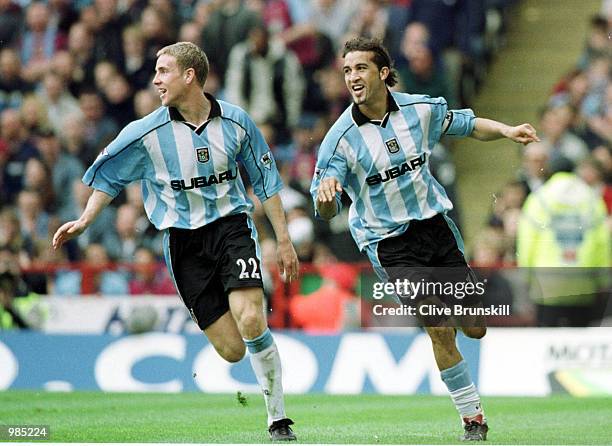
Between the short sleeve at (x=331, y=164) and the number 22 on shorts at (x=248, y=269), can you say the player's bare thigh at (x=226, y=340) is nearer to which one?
the number 22 on shorts at (x=248, y=269)

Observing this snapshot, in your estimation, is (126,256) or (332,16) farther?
(332,16)

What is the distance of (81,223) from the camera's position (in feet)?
19.5

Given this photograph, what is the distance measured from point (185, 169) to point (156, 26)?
537 cm

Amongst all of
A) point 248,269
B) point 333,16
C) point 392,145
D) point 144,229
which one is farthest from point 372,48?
point 333,16

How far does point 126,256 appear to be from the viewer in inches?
405

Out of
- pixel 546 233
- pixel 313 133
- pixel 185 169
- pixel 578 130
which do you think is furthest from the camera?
pixel 313 133

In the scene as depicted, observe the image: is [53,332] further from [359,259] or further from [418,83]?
[418,83]

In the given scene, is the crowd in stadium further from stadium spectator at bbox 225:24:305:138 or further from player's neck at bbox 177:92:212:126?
player's neck at bbox 177:92:212:126

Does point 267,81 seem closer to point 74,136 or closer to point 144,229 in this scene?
point 144,229

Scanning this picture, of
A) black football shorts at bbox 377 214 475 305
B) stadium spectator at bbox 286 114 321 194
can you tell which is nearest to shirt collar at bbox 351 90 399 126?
black football shorts at bbox 377 214 475 305

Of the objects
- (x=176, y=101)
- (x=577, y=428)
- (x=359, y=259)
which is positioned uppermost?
(x=176, y=101)

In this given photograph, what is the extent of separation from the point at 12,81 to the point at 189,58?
580cm

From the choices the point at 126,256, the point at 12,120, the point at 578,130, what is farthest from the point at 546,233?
the point at 12,120

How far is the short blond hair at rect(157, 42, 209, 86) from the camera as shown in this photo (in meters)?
6.16
